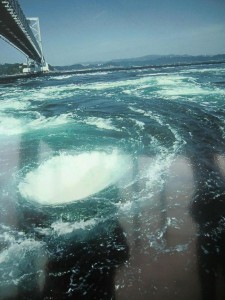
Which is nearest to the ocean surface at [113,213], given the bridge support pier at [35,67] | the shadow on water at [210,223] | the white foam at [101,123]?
the shadow on water at [210,223]

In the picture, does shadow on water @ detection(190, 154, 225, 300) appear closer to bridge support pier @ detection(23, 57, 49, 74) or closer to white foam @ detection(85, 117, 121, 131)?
white foam @ detection(85, 117, 121, 131)

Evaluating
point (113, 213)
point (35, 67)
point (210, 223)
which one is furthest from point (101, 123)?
point (35, 67)

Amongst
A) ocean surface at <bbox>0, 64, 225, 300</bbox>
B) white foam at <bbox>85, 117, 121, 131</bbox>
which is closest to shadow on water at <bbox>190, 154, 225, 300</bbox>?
ocean surface at <bbox>0, 64, 225, 300</bbox>

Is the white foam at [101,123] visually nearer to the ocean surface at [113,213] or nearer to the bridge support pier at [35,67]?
the ocean surface at [113,213]

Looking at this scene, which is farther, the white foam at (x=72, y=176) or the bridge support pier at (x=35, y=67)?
the bridge support pier at (x=35, y=67)

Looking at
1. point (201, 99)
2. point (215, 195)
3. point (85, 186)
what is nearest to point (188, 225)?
point (215, 195)

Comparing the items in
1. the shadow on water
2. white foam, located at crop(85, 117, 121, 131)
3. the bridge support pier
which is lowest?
the shadow on water
